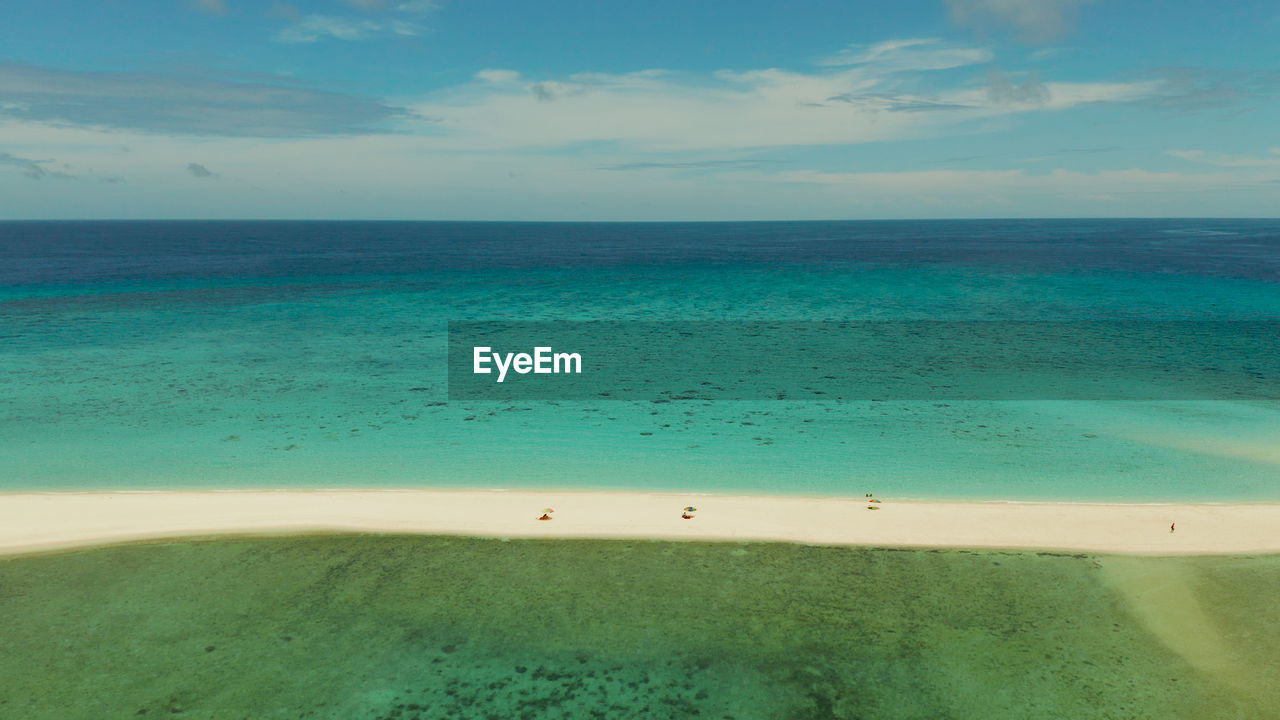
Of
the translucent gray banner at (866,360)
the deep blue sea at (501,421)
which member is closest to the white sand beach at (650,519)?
the deep blue sea at (501,421)

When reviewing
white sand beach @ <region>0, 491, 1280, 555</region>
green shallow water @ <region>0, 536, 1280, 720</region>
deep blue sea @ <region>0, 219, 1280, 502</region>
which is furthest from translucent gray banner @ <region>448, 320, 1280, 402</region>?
green shallow water @ <region>0, 536, 1280, 720</region>

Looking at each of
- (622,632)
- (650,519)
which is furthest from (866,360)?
(622,632)

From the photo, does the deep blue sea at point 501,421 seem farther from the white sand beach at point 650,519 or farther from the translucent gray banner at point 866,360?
the white sand beach at point 650,519

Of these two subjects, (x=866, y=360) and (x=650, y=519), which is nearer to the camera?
(x=650, y=519)

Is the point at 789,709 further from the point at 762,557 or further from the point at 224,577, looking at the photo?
the point at 224,577

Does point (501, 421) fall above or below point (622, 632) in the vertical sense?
above

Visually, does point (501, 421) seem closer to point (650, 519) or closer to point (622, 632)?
Answer: point (650, 519)

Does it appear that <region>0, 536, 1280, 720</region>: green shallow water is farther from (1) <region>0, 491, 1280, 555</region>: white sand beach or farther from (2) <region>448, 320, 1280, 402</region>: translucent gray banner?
(2) <region>448, 320, 1280, 402</region>: translucent gray banner
